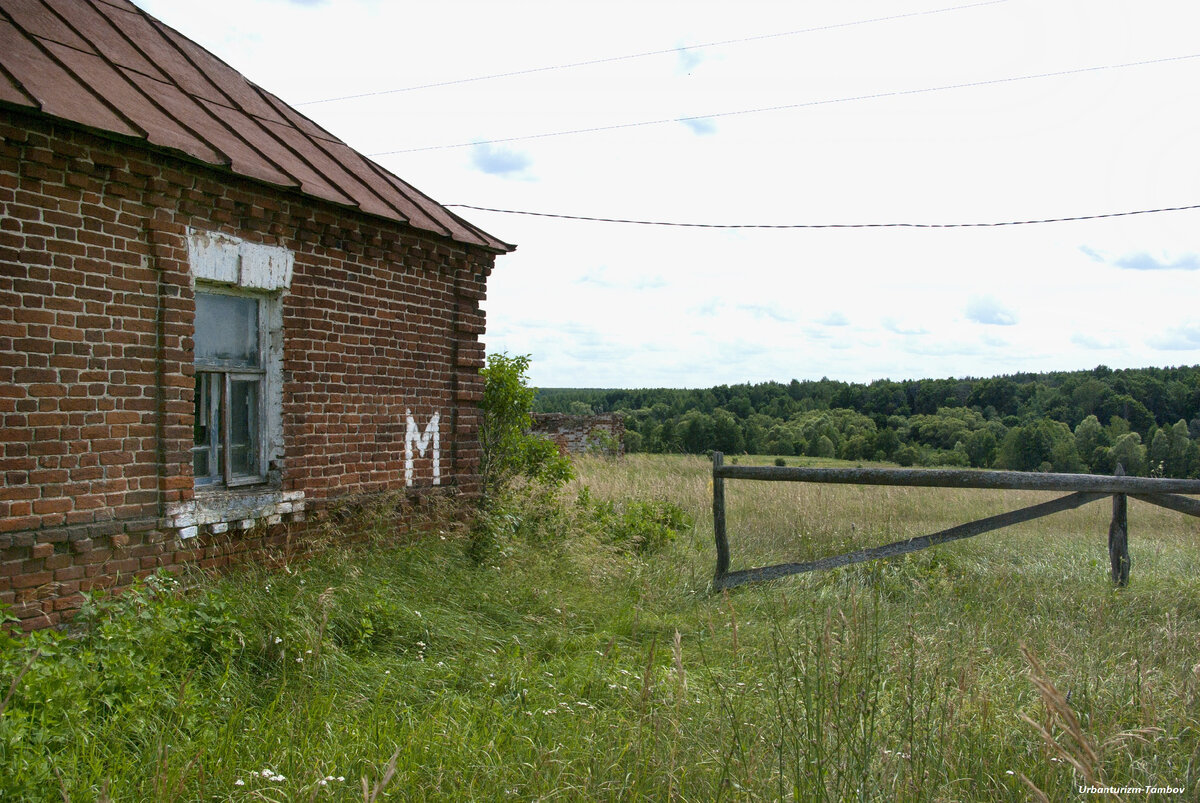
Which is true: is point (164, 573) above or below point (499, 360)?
below

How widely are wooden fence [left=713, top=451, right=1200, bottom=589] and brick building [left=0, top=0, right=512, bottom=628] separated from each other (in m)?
3.70

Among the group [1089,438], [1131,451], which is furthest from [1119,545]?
[1089,438]

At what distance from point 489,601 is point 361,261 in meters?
3.32

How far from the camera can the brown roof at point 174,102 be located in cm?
502

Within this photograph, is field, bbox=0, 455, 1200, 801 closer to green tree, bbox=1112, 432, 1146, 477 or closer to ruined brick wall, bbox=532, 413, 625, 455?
ruined brick wall, bbox=532, 413, 625, 455

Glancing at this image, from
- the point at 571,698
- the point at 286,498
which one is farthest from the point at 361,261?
the point at 571,698

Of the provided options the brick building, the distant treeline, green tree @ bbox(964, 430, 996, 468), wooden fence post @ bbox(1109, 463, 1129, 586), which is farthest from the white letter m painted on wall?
green tree @ bbox(964, 430, 996, 468)

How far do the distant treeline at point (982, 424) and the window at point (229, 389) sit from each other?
18506 millimetres

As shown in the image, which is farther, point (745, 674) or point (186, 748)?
point (745, 674)

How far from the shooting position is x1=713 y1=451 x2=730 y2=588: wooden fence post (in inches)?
308

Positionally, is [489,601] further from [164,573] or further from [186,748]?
[186,748]

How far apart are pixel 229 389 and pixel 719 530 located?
467 cm

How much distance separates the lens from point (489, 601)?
Answer: 241 inches

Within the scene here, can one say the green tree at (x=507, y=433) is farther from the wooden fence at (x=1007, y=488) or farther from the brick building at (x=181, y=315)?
the wooden fence at (x=1007, y=488)
